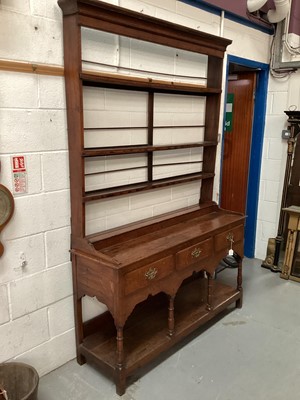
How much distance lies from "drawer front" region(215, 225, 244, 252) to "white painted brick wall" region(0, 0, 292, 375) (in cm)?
63

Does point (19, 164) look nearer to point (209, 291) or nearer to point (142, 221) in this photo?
point (142, 221)

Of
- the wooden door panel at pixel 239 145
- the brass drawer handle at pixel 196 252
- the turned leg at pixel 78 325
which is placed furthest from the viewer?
the wooden door panel at pixel 239 145

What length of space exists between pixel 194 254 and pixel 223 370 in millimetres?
783

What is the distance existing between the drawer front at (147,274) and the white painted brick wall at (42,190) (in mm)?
488

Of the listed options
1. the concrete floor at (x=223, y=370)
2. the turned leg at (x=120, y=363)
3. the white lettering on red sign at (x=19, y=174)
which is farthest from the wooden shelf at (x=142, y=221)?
the white lettering on red sign at (x=19, y=174)

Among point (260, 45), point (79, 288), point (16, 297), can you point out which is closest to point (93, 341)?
point (79, 288)

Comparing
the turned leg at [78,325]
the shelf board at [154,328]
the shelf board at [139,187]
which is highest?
the shelf board at [139,187]

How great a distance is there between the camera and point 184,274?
2.47 m

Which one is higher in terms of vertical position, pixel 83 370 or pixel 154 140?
pixel 154 140

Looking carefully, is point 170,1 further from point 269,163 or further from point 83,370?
point 83,370

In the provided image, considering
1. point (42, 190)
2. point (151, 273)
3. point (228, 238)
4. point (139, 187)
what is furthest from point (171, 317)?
point (42, 190)

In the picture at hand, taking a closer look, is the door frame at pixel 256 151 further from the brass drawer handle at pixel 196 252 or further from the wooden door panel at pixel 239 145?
the brass drawer handle at pixel 196 252

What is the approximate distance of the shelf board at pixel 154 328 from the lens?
2.26m

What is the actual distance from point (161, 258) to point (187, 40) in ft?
4.98
